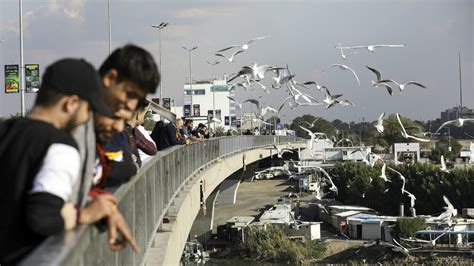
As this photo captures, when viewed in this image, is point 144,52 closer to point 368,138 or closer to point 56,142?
point 56,142

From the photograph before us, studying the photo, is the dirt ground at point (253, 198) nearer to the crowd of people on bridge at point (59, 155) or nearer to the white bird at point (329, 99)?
the white bird at point (329, 99)

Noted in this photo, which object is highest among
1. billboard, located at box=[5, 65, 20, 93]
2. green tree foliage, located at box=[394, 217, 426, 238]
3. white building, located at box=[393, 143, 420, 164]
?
billboard, located at box=[5, 65, 20, 93]

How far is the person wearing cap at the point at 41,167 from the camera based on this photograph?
3.08 meters

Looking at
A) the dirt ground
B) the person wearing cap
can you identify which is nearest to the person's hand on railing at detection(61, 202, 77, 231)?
the person wearing cap

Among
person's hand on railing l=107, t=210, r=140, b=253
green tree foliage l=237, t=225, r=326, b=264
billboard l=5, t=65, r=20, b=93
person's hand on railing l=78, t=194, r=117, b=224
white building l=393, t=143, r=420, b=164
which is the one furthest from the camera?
white building l=393, t=143, r=420, b=164

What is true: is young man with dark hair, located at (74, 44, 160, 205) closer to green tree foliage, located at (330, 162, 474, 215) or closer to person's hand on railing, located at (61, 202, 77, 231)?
person's hand on railing, located at (61, 202, 77, 231)

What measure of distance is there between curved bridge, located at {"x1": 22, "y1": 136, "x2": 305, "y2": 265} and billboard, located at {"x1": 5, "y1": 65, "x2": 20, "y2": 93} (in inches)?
484

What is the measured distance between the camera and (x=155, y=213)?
941cm

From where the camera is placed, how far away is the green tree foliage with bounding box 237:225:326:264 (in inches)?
2160

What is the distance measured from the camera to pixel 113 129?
12.7ft

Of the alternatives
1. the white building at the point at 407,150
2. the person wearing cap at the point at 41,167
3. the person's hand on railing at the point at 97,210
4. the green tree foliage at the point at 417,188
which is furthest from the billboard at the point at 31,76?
the white building at the point at 407,150

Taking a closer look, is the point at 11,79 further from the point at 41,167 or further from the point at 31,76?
the point at 41,167

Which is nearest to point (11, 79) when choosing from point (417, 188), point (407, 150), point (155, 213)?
point (155, 213)

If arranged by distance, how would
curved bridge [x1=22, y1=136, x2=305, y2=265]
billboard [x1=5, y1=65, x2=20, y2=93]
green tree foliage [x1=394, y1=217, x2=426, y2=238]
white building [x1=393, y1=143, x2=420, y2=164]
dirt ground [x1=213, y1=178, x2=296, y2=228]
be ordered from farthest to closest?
white building [x1=393, y1=143, x2=420, y2=164] → dirt ground [x1=213, y1=178, x2=296, y2=228] → green tree foliage [x1=394, y1=217, x2=426, y2=238] → billboard [x1=5, y1=65, x2=20, y2=93] → curved bridge [x1=22, y1=136, x2=305, y2=265]
